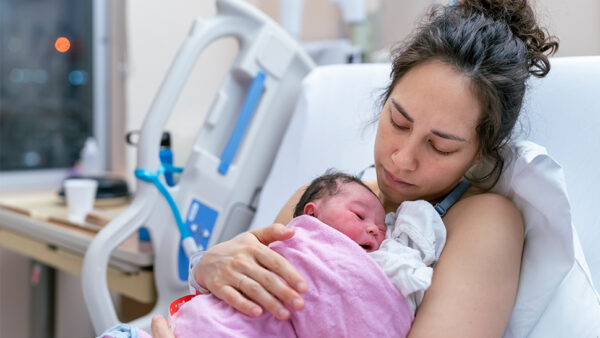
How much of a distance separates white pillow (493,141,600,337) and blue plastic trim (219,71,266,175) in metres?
0.94

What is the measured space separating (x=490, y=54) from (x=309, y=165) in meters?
0.74

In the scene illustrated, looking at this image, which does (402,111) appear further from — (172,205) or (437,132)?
(172,205)

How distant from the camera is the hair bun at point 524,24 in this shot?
3.68 feet

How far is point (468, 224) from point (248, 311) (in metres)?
0.42

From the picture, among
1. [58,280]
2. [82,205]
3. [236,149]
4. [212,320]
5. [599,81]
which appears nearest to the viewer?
[212,320]

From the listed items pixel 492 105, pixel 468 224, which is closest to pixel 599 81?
pixel 492 105

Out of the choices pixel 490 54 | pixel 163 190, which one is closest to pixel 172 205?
pixel 163 190

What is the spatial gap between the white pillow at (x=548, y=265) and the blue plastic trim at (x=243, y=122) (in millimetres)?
937

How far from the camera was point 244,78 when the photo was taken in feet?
6.03

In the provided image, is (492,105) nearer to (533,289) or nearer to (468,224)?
(468,224)

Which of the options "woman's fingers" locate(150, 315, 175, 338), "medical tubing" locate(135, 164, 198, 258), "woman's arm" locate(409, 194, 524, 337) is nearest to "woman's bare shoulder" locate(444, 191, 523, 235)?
"woman's arm" locate(409, 194, 524, 337)

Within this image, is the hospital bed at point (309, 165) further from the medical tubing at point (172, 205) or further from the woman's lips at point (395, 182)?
the woman's lips at point (395, 182)

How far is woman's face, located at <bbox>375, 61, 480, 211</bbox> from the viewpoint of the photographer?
1.01 metres

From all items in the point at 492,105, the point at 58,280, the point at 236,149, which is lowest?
the point at 58,280
